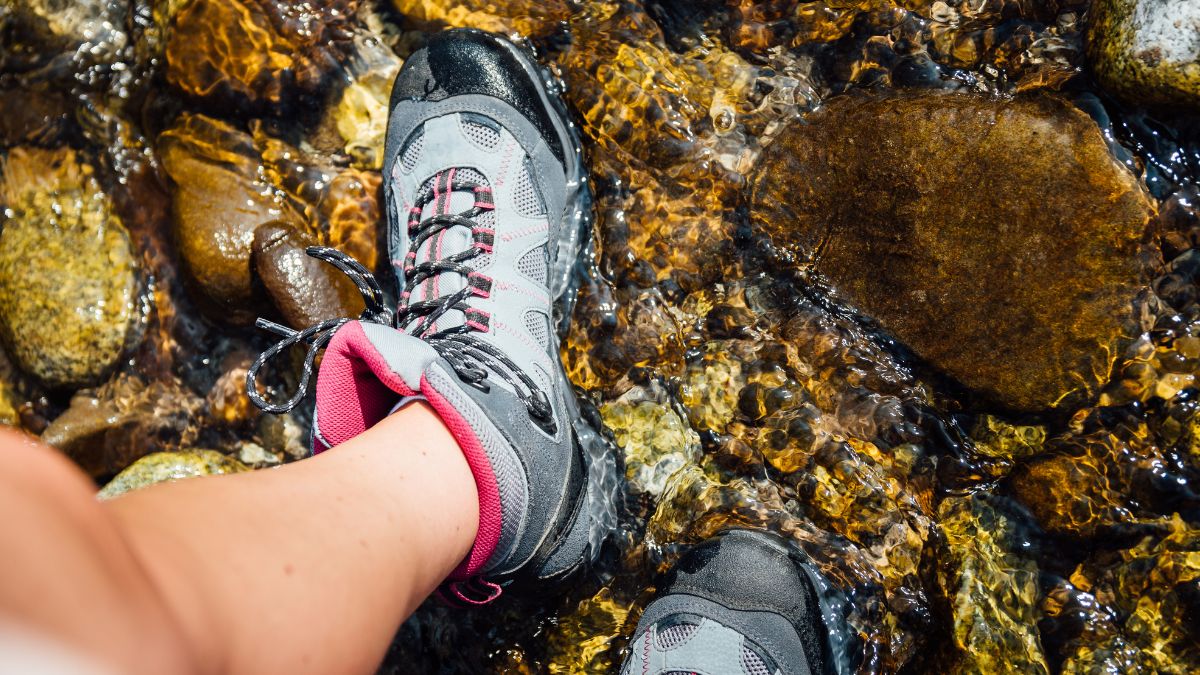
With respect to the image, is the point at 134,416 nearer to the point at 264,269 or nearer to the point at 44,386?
the point at 44,386

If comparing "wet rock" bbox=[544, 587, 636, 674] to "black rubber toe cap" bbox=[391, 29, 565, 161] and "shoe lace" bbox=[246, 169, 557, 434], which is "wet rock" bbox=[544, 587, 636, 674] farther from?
"black rubber toe cap" bbox=[391, 29, 565, 161]

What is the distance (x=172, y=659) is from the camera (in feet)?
3.01

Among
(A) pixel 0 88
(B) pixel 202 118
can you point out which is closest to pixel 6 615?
(B) pixel 202 118

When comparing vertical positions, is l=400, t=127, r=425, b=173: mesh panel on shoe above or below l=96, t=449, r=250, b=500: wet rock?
above

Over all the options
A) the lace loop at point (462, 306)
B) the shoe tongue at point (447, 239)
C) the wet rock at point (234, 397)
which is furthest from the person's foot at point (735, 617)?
the wet rock at point (234, 397)

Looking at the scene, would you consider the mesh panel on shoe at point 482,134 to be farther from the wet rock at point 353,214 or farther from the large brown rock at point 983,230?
the large brown rock at point 983,230

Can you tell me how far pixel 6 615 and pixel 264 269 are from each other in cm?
190

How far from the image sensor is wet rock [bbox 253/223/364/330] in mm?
2484

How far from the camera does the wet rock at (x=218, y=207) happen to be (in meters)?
2.54

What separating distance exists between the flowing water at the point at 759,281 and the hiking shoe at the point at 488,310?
0.39 feet

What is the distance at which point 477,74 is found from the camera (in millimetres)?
2562

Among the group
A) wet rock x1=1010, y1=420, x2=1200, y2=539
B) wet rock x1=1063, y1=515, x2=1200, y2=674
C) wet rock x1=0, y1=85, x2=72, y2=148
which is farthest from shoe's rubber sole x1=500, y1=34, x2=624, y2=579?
wet rock x1=0, y1=85, x2=72, y2=148

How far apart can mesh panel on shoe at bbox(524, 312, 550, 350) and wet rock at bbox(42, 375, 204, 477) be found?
1266 millimetres

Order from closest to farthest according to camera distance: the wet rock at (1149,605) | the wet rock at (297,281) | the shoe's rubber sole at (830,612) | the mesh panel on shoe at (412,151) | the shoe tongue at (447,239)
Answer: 1. the wet rock at (1149,605)
2. the shoe's rubber sole at (830,612)
3. the shoe tongue at (447,239)
4. the wet rock at (297,281)
5. the mesh panel on shoe at (412,151)
